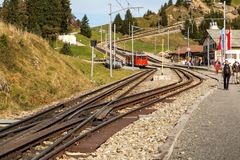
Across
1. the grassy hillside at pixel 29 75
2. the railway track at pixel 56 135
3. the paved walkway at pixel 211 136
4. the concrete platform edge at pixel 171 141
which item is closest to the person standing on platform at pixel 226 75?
the grassy hillside at pixel 29 75

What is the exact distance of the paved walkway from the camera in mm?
9000

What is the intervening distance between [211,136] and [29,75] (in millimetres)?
13737

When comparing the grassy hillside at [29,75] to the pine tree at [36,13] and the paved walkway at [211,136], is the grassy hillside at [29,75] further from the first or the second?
the pine tree at [36,13]

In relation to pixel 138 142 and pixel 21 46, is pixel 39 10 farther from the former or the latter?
pixel 138 142

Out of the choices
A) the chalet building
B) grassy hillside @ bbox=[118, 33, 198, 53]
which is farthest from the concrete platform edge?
grassy hillside @ bbox=[118, 33, 198, 53]

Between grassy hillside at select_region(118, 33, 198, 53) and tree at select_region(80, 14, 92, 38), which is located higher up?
tree at select_region(80, 14, 92, 38)

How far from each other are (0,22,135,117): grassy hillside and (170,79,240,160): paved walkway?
7581 mm

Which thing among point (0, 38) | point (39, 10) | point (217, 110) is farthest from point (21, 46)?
point (39, 10)

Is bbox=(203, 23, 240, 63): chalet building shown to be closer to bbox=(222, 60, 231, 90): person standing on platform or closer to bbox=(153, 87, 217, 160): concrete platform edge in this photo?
bbox=(222, 60, 231, 90): person standing on platform

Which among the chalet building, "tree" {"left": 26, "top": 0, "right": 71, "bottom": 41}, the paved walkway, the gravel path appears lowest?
the gravel path

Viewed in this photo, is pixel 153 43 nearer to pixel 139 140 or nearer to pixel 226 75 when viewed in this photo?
pixel 226 75

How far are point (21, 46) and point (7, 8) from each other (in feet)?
254

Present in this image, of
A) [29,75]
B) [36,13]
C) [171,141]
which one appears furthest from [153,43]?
[171,141]

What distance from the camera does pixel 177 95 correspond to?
23.4m
